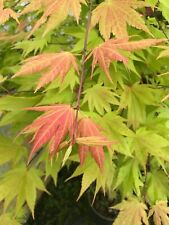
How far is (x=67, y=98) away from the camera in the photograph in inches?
44.7

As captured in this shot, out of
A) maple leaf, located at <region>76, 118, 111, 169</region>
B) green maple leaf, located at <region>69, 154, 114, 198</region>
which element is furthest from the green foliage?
maple leaf, located at <region>76, 118, 111, 169</region>

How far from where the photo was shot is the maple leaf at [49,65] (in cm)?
81

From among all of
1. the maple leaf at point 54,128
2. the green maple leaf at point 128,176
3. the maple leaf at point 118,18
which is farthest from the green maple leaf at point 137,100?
the maple leaf at point 54,128

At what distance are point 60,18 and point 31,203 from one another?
55cm

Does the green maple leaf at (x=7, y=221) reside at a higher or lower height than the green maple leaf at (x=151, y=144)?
lower

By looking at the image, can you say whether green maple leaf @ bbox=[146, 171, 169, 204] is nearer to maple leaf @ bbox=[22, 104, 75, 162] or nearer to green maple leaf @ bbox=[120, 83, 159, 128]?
green maple leaf @ bbox=[120, 83, 159, 128]

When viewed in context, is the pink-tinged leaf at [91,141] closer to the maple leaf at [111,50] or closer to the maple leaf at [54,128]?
the maple leaf at [54,128]

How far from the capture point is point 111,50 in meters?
0.84

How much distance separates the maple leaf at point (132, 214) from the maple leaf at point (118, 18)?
50 cm

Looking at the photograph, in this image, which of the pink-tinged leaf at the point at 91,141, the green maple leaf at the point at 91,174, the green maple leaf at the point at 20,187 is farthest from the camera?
the green maple leaf at the point at 20,187

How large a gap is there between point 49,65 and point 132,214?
0.52 m

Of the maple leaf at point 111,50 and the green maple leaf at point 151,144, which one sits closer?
the maple leaf at point 111,50

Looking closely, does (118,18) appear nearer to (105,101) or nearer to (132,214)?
(105,101)

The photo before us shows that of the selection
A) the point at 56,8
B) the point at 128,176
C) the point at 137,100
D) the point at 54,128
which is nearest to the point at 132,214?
the point at 128,176
